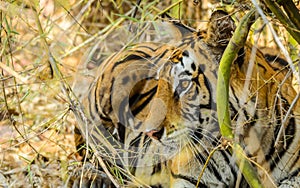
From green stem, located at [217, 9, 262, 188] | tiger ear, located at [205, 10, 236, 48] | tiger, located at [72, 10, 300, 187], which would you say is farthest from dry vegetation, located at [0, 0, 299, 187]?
green stem, located at [217, 9, 262, 188]

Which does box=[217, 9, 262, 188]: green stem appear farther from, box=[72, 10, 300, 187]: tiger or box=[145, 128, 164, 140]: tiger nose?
box=[145, 128, 164, 140]: tiger nose

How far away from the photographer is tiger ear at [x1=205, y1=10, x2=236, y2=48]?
2584 millimetres

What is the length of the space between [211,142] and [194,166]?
148 mm

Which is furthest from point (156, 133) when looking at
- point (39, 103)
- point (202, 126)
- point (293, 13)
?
point (39, 103)

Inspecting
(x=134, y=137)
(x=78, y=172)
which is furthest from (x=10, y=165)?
(x=134, y=137)

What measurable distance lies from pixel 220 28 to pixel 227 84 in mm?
388

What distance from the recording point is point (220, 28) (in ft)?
8.60

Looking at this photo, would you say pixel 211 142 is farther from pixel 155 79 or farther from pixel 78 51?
pixel 78 51

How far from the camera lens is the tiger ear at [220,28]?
2584mm

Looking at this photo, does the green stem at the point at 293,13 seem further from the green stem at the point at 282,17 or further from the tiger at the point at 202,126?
the tiger at the point at 202,126

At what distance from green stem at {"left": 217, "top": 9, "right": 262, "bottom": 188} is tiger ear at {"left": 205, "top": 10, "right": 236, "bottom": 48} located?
11.2 inches

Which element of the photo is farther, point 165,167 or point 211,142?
point 165,167

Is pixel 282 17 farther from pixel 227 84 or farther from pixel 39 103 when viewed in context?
pixel 39 103

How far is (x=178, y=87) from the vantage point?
3.04 m
